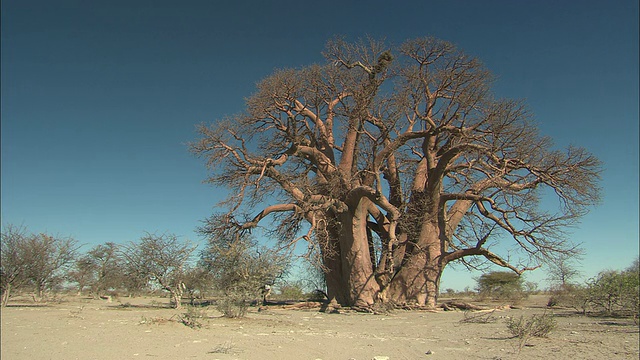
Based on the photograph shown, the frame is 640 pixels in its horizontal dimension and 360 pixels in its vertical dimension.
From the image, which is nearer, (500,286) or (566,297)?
(566,297)

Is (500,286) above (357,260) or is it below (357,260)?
below

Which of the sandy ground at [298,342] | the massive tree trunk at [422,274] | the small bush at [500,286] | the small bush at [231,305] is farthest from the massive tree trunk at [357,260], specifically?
the small bush at [500,286]

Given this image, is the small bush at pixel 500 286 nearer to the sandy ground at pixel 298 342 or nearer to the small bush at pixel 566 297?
the small bush at pixel 566 297

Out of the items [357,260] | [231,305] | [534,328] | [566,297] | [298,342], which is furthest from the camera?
[566,297]

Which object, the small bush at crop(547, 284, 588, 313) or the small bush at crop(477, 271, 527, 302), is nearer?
the small bush at crop(547, 284, 588, 313)

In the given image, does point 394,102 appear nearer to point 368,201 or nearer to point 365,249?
point 368,201

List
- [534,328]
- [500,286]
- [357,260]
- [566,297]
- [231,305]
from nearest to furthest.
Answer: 1. [534,328]
2. [231,305]
3. [357,260]
4. [566,297]
5. [500,286]

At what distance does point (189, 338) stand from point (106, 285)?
20059mm

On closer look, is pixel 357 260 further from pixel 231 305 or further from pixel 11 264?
pixel 11 264

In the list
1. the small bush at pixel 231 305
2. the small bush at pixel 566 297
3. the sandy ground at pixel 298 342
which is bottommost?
the sandy ground at pixel 298 342

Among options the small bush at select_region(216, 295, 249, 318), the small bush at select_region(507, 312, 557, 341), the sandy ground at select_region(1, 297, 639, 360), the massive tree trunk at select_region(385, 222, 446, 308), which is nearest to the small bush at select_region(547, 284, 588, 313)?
the massive tree trunk at select_region(385, 222, 446, 308)

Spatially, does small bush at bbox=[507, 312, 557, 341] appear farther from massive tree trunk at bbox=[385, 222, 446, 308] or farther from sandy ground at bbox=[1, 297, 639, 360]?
massive tree trunk at bbox=[385, 222, 446, 308]

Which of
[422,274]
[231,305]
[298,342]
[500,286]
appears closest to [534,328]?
[298,342]

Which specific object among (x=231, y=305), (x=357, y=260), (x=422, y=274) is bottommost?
(x=231, y=305)
